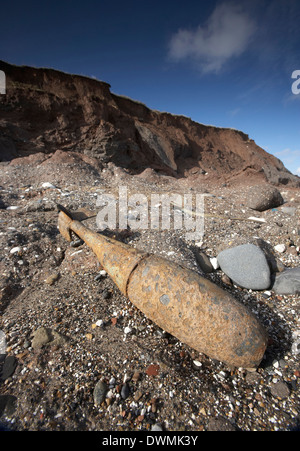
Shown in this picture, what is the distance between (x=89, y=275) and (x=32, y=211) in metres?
2.67

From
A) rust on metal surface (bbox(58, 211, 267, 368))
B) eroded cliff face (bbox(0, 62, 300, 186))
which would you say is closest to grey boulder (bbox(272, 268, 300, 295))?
rust on metal surface (bbox(58, 211, 267, 368))

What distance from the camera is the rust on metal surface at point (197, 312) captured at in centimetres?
139

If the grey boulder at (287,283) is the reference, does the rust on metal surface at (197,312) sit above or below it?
above

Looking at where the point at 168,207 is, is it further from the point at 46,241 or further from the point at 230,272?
the point at 46,241

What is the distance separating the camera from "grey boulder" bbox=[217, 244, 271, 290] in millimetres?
2586

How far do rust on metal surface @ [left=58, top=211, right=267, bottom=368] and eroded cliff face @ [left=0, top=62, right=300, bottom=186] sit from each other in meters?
7.47

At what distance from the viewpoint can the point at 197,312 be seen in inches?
56.2

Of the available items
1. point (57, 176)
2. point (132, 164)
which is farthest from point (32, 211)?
point (132, 164)

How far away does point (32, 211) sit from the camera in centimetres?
432

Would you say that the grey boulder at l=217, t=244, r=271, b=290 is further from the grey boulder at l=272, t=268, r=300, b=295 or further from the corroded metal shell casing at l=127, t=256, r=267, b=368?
the corroded metal shell casing at l=127, t=256, r=267, b=368

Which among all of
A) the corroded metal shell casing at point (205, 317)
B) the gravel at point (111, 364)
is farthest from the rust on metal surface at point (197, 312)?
the gravel at point (111, 364)

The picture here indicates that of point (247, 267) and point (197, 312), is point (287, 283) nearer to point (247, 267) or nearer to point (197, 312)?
point (247, 267)

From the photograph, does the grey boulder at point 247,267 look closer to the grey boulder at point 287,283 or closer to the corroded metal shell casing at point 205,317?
the grey boulder at point 287,283

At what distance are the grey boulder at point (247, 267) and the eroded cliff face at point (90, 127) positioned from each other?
6.90m
